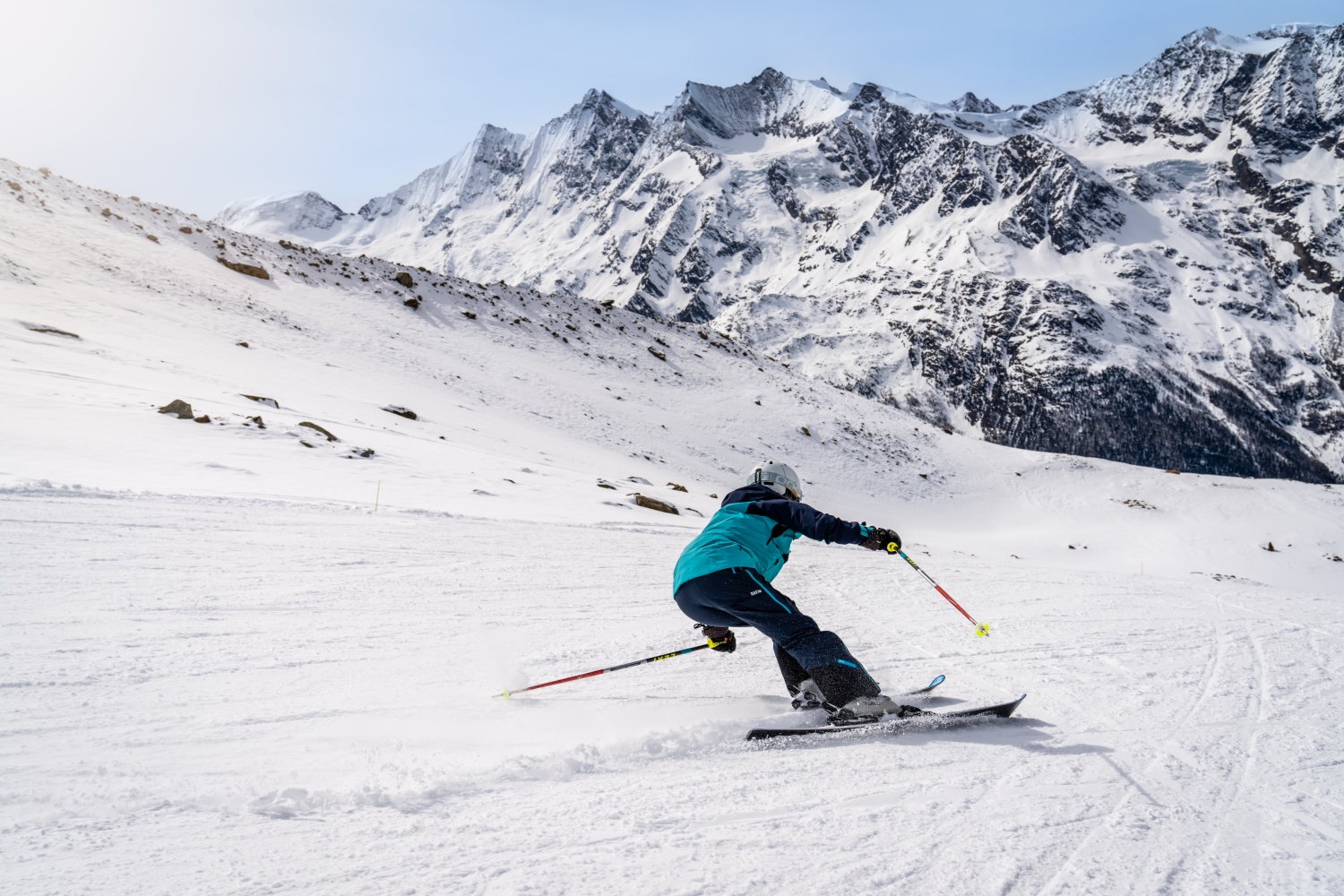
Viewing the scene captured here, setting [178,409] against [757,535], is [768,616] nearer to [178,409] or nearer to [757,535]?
[757,535]

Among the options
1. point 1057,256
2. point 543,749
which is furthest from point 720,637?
point 1057,256

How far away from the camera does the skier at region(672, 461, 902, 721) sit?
3.92 meters

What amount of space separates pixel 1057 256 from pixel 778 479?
16052 centimetres

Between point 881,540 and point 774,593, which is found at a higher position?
point 881,540

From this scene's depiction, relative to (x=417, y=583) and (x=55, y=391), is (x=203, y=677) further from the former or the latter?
(x=55, y=391)

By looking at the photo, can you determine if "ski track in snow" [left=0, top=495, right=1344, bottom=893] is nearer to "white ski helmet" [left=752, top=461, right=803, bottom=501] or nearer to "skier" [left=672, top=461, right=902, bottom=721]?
"skier" [left=672, top=461, right=902, bottom=721]

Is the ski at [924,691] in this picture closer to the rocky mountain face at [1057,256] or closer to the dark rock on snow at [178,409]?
the dark rock on snow at [178,409]

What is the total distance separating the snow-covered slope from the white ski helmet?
1.44m

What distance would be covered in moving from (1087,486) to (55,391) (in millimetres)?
37662

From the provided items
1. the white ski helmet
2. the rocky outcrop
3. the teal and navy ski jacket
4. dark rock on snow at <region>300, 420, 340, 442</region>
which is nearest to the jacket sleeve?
the teal and navy ski jacket

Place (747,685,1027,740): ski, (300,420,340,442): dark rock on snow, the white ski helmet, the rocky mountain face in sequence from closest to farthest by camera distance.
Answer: (747,685,1027,740): ski
the white ski helmet
(300,420,340,442): dark rock on snow
the rocky mountain face

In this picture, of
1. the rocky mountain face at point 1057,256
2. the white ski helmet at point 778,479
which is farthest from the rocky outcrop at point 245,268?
the rocky mountain face at point 1057,256

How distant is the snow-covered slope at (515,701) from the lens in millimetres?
2457

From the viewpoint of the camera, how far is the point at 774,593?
13.8ft
